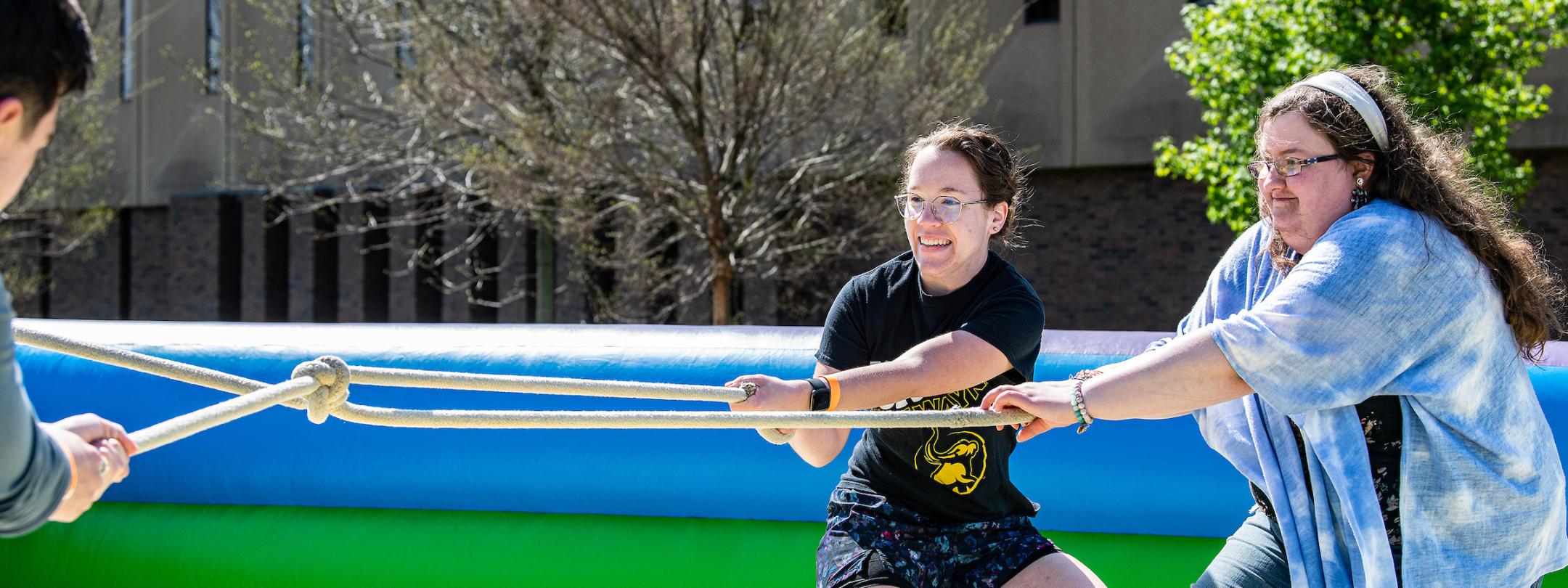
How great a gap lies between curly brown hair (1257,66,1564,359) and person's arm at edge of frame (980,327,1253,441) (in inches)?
15.4

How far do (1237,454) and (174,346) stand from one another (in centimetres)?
285

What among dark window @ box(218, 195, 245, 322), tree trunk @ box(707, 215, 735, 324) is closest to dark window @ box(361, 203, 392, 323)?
dark window @ box(218, 195, 245, 322)

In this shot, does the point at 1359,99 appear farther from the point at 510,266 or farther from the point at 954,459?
the point at 510,266

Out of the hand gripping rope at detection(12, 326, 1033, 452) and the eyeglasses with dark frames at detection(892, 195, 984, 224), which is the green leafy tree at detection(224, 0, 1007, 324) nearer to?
the eyeglasses with dark frames at detection(892, 195, 984, 224)

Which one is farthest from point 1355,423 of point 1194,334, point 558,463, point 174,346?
point 174,346

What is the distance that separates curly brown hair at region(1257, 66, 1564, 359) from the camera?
1.99 meters

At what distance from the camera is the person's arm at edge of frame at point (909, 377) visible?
234 cm

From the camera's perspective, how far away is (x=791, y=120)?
956 cm

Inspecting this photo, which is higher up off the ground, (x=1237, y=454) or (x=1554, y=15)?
(x=1554, y=15)

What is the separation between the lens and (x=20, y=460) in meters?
1.34

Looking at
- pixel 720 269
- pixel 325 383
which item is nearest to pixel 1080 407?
pixel 325 383

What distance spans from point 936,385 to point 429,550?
1.64 metres

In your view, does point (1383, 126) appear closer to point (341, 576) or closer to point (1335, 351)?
point (1335, 351)

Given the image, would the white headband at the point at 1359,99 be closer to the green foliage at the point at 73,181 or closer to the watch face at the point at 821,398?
the watch face at the point at 821,398
